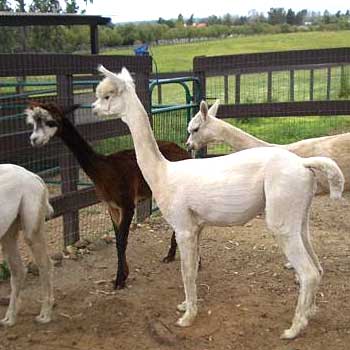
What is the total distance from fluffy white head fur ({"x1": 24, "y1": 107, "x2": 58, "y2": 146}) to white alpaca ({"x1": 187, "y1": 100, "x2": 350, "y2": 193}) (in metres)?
2.18

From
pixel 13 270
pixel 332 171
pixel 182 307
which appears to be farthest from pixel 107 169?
pixel 332 171

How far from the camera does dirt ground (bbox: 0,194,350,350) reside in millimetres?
4016

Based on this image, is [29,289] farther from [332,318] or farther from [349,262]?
[349,262]

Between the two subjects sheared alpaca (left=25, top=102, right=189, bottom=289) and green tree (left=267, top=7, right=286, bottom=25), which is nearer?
sheared alpaca (left=25, top=102, right=189, bottom=289)

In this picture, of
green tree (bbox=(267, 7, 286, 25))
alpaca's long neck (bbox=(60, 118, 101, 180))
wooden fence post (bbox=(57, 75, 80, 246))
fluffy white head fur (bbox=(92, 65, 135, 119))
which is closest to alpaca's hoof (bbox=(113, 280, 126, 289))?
alpaca's long neck (bbox=(60, 118, 101, 180))

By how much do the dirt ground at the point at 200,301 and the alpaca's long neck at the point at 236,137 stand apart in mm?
933

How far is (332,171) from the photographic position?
3762mm

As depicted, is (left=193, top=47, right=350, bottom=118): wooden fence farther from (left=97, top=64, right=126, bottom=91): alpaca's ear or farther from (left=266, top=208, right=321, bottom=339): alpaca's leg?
(left=266, top=208, right=321, bottom=339): alpaca's leg

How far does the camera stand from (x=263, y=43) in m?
29.1

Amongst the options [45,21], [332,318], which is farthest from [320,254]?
[45,21]

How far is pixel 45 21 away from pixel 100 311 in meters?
6.85

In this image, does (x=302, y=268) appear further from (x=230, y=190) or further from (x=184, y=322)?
(x=184, y=322)

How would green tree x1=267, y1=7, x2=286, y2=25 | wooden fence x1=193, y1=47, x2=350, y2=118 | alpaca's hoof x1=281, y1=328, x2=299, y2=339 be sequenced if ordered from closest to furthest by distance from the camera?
alpaca's hoof x1=281, y1=328, x2=299, y2=339 → wooden fence x1=193, y1=47, x2=350, y2=118 → green tree x1=267, y1=7, x2=286, y2=25

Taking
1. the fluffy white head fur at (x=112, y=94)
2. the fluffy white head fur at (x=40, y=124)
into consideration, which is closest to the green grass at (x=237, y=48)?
the fluffy white head fur at (x=40, y=124)
